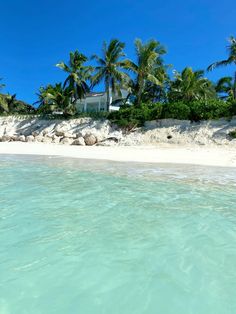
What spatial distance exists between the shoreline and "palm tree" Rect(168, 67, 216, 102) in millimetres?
8785

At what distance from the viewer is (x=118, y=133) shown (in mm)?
29969

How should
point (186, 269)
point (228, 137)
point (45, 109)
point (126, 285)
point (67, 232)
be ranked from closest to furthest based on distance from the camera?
point (126, 285) < point (186, 269) < point (67, 232) < point (228, 137) < point (45, 109)

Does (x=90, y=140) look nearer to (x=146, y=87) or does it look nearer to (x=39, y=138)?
(x=39, y=138)

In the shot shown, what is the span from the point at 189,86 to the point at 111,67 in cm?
835

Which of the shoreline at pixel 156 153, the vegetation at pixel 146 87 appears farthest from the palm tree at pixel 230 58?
the shoreline at pixel 156 153

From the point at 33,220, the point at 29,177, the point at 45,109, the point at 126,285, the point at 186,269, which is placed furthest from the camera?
the point at 45,109

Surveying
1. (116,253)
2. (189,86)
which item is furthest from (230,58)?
(116,253)

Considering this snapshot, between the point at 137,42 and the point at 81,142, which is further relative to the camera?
the point at 137,42

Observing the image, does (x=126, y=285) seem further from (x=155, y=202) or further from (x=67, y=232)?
(x=155, y=202)

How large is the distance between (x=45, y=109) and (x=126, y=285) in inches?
1328

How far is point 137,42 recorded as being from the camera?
1268 inches

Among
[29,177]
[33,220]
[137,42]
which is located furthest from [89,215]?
[137,42]

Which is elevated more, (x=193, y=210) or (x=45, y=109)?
(x=45, y=109)

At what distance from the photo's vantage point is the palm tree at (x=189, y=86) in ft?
106
